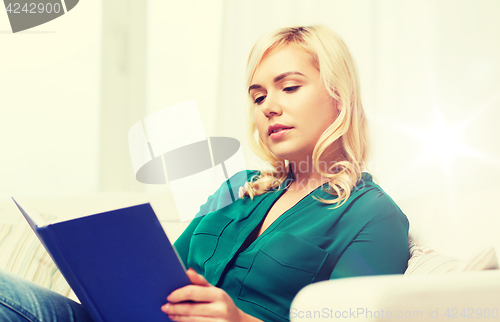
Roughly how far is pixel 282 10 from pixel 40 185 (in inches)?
56.1

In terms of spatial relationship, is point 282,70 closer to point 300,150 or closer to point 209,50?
point 300,150

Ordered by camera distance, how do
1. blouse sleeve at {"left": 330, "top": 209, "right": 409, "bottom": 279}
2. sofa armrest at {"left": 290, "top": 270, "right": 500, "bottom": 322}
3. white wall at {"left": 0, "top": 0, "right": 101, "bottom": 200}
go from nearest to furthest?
1. sofa armrest at {"left": 290, "top": 270, "right": 500, "bottom": 322}
2. blouse sleeve at {"left": 330, "top": 209, "right": 409, "bottom": 279}
3. white wall at {"left": 0, "top": 0, "right": 101, "bottom": 200}

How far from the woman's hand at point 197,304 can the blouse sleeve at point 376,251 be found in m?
0.30

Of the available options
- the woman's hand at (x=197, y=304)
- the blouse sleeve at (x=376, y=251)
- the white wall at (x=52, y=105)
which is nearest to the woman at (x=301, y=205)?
the blouse sleeve at (x=376, y=251)

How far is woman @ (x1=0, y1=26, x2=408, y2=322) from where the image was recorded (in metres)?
0.75

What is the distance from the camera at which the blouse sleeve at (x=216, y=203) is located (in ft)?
3.23

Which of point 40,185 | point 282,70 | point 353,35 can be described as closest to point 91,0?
point 40,185

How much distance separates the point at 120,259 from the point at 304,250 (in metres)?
0.40

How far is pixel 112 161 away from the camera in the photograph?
1.90 meters

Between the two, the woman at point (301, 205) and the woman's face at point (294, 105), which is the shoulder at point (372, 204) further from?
the woman's face at point (294, 105)

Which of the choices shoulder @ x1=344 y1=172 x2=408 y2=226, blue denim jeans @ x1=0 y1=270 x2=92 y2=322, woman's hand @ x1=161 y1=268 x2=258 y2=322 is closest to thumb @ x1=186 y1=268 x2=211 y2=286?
woman's hand @ x1=161 y1=268 x2=258 y2=322

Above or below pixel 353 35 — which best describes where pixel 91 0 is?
above

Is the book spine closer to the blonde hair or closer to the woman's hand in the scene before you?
the woman's hand

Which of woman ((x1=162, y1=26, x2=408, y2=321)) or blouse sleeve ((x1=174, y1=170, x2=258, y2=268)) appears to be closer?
woman ((x1=162, y1=26, x2=408, y2=321))
